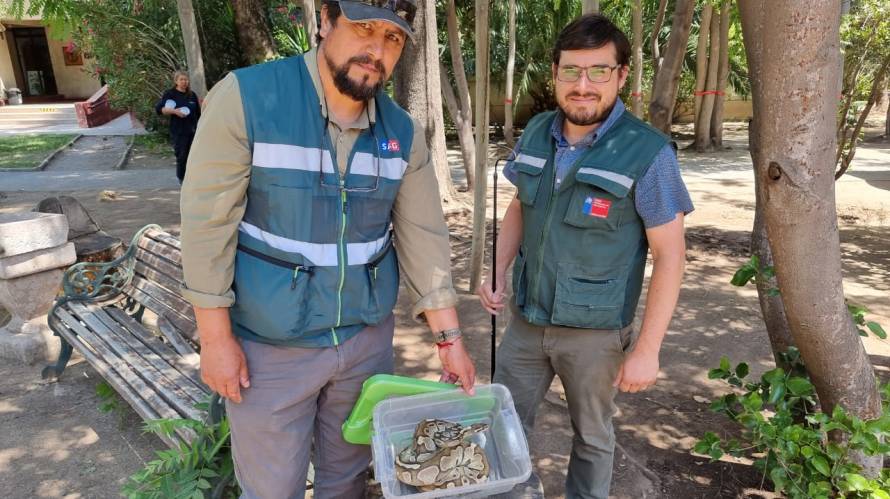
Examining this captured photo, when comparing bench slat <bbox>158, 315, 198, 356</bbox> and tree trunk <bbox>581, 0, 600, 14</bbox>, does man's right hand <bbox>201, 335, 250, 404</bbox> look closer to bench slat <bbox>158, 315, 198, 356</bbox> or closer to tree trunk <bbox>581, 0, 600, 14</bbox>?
bench slat <bbox>158, 315, 198, 356</bbox>

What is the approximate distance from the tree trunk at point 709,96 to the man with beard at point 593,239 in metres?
13.3

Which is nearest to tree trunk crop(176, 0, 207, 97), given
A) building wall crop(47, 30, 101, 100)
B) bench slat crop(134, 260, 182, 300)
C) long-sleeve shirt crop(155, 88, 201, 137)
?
long-sleeve shirt crop(155, 88, 201, 137)

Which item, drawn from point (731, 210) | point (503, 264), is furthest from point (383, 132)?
point (731, 210)

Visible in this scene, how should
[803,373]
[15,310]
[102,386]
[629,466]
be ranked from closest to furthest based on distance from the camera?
1. [803,373]
2. [629,466]
3. [102,386]
4. [15,310]

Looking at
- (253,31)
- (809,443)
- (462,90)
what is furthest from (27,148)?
(809,443)

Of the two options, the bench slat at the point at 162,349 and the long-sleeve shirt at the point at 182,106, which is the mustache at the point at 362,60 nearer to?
the bench slat at the point at 162,349

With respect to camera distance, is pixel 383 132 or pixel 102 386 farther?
pixel 102 386

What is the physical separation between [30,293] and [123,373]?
1.43 metres

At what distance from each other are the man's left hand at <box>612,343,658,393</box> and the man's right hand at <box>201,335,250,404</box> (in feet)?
4.16

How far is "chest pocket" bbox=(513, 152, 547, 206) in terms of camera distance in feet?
7.30

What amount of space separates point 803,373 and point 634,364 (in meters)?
1.13

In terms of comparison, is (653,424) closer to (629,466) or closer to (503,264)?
(629,466)

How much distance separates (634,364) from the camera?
2.10 m

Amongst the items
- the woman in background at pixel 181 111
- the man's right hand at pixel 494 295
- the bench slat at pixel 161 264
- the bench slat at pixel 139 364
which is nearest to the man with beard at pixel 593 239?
the man's right hand at pixel 494 295
